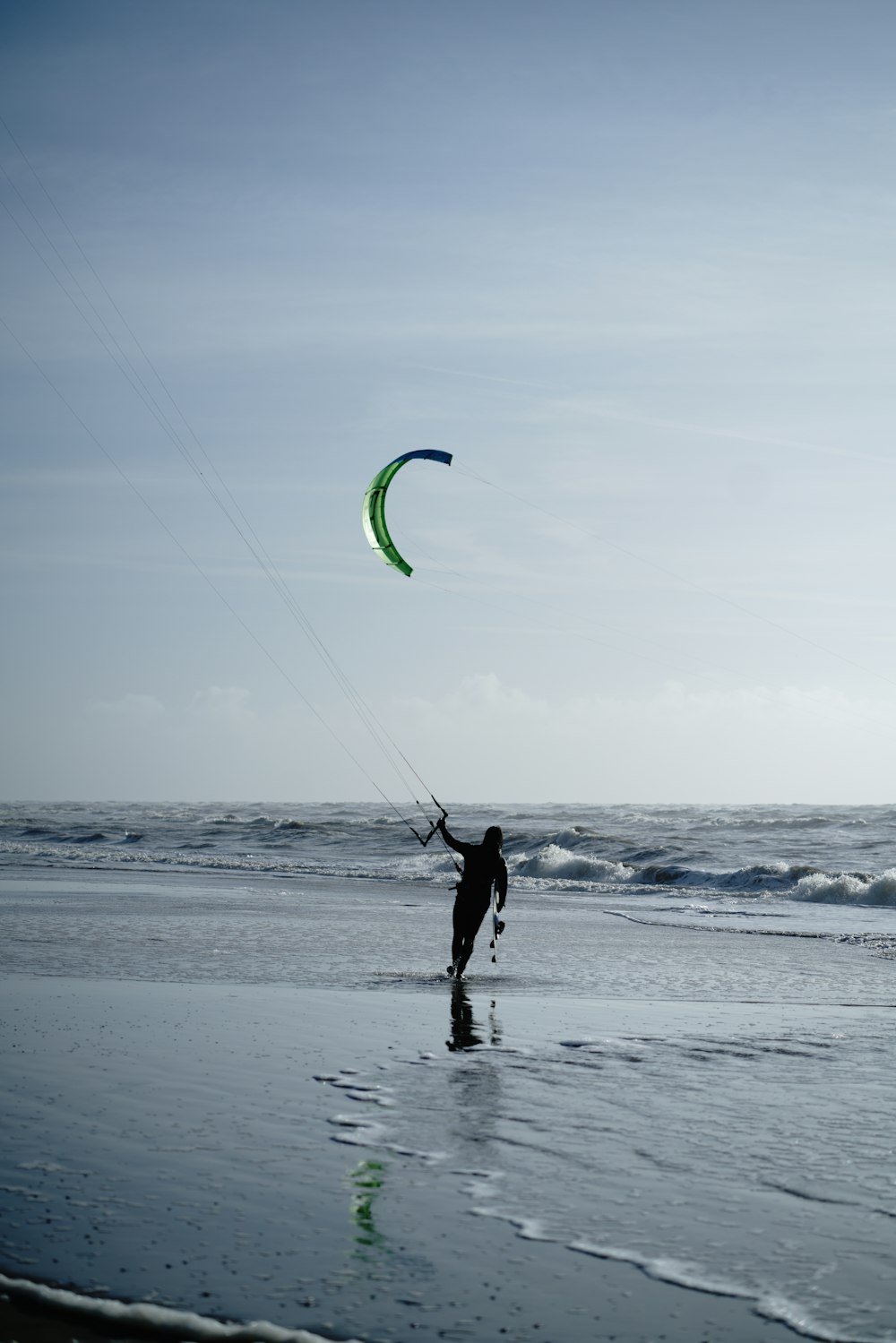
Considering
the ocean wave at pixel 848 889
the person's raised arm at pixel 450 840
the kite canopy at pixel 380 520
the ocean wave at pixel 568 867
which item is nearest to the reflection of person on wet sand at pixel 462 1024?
the person's raised arm at pixel 450 840

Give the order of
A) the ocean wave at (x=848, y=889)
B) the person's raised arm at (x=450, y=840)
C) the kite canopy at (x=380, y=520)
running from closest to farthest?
the person's raised arm at (x=450, y=840) < the kite canopy at (x=380, y=520) < the ocean wave at (x=848, y=889)

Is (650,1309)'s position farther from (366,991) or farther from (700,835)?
(700,835)

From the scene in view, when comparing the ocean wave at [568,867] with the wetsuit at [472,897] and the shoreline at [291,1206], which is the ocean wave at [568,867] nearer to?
the wetsuit at [472,897]

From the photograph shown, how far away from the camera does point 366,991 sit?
10.6 m

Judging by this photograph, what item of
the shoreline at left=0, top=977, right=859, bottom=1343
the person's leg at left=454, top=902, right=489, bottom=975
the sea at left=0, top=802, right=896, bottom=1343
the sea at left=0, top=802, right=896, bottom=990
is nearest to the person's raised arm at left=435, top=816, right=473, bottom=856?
the person's leg at left=454, top=902, right=489, bottom=975

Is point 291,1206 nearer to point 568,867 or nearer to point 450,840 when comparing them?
point 450,840

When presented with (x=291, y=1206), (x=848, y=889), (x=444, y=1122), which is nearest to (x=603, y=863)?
(x=848, y=889)

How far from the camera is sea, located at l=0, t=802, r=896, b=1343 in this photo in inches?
165

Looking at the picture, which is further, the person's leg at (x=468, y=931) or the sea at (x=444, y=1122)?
the person's leg at (x=468, y=931)

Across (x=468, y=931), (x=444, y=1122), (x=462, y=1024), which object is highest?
(x=468, y=931)

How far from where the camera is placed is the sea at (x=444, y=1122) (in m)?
4.20

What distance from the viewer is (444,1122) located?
623 cm

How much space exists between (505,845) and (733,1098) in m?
30.7

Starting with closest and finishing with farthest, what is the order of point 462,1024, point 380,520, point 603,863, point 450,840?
point 462,1024 → point 450,840 → point 380,520 → point 603,863
